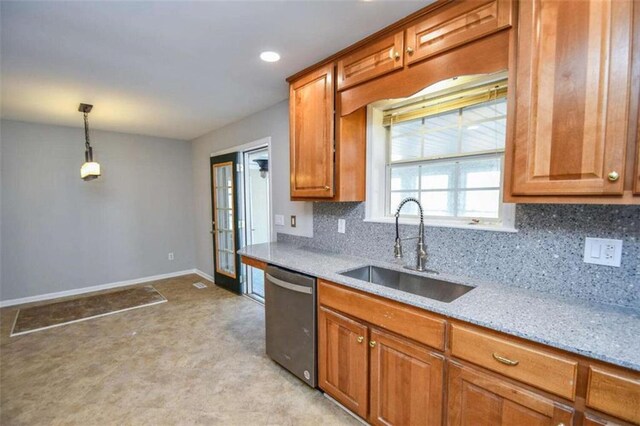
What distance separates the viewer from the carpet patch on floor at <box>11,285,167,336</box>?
3.27 m

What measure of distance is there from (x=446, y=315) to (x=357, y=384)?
0.79 m

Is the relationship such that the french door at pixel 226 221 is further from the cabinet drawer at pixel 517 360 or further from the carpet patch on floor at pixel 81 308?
the cabinet drawer at pixel 517 360

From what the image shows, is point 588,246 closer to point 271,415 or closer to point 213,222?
point 271,415

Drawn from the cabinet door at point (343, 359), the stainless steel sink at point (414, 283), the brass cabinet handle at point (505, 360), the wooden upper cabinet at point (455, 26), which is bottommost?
the cabinet door at point (343, 359)

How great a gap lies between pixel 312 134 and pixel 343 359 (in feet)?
5.35

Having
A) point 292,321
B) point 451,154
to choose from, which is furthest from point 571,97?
point 292,321

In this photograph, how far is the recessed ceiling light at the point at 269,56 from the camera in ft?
6.85

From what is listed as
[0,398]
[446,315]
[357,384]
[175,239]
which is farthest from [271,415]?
[175,239]

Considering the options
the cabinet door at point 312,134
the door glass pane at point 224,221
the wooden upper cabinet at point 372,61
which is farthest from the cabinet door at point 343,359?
the door glass pane at point 224,221

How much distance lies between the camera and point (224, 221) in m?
4.50

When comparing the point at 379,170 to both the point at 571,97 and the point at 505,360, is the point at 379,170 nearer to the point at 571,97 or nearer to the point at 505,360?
the point at 571,97

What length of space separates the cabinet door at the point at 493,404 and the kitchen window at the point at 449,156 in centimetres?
82

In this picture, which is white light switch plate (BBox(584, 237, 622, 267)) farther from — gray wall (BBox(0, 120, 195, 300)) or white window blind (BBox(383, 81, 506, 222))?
gray wall (BBox(0, 120, 195, 300))

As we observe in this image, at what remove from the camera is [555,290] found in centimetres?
144
